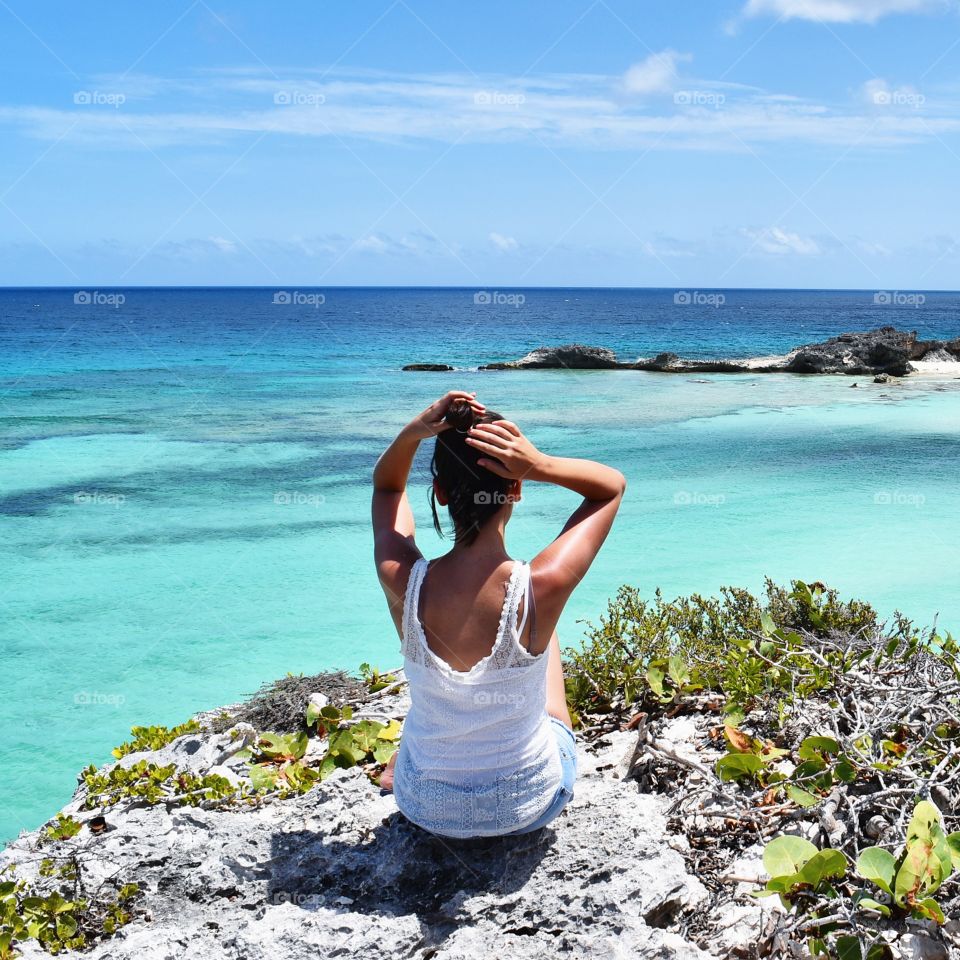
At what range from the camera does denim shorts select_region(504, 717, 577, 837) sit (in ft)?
10.9

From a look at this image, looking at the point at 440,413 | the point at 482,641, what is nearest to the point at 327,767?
the point at 482,641

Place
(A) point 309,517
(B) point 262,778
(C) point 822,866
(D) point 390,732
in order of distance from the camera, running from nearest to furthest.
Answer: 1. (C) point 822,866
2. (B) point 262,778
3. (D) point 390,732
4. (A) point 309,517

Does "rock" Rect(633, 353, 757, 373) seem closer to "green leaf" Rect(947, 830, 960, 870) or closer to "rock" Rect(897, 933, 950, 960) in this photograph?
"green leaf" Rect(947, 830, 960, 870)

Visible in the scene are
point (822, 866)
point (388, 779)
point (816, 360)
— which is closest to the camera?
point (822, 866)

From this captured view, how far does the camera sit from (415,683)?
334cm

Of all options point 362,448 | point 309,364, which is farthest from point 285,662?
point 309,364

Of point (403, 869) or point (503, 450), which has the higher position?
point (503, 450)

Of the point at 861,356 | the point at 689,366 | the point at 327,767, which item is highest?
the point at 861,356

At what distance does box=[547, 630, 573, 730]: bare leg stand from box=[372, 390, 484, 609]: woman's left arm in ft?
2.38

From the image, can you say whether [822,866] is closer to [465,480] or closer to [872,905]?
[872,905]

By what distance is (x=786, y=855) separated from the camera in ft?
9.49

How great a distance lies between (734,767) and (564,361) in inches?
1352

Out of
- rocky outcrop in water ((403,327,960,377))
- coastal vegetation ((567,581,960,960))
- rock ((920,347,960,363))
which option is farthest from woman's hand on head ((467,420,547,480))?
rock ((920,347,960,363))

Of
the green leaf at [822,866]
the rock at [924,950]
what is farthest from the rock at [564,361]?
the rock at [924,950]
